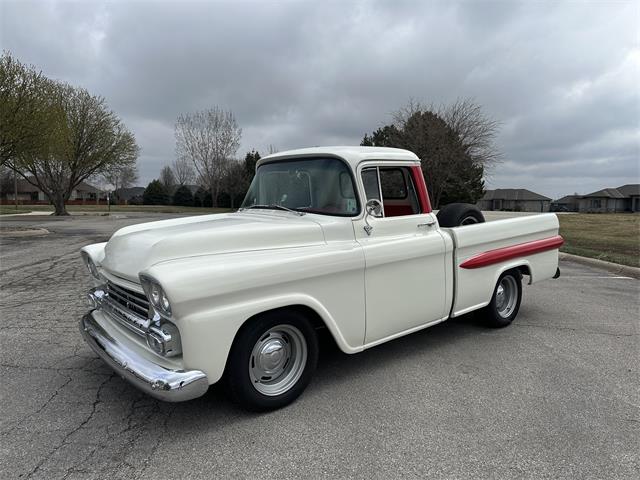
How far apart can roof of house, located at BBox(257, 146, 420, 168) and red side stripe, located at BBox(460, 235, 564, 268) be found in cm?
115

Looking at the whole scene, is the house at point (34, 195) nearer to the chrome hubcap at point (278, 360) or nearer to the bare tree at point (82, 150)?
the bare tree at point (82, 150)

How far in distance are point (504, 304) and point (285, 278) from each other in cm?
326

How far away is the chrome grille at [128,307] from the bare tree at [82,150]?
91.6ft

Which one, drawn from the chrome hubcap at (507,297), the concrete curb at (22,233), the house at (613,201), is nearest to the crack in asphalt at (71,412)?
the chrome hubcap at (507,297)

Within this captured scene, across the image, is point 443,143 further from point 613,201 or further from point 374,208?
point 613,201

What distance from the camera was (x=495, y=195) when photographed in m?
86.3

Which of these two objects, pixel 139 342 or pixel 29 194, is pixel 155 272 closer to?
pixel 139 342

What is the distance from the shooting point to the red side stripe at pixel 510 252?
4219 mm

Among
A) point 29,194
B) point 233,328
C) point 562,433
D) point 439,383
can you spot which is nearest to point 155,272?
point 233,328

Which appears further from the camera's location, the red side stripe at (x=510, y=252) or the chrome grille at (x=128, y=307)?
the red side stripe at (x=510, y=252)

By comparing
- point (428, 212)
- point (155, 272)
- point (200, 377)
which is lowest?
point (200, 377)

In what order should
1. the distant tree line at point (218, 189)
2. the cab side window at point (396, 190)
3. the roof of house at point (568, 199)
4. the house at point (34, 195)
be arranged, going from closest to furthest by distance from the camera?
the cab side window at point (396, 190) < the distant tree line at point (218, 189) < the house at point (34, 195) < the roof of house at point (568, 199)

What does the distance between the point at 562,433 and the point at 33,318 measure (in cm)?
554

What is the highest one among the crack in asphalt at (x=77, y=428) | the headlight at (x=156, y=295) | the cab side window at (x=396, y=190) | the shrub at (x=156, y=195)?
the shrub at (x=156, y=195)
